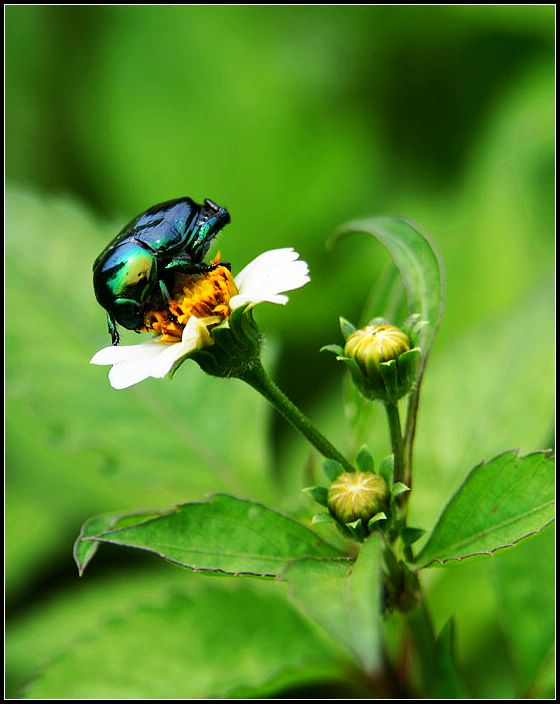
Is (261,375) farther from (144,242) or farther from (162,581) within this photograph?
(162,581)

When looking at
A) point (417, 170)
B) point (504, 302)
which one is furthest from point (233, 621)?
point (417, 170)

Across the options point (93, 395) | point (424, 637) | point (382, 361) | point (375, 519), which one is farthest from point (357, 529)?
point (93, 395)

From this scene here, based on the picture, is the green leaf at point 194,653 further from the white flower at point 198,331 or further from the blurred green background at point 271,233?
the white flower at point 198,331

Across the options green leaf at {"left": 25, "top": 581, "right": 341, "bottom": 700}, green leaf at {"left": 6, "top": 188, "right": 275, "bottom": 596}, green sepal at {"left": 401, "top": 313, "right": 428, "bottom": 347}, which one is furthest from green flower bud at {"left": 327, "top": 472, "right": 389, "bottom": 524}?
green leaf at {"left": 6, "top": 188, "right": 275, "bottom": 596}

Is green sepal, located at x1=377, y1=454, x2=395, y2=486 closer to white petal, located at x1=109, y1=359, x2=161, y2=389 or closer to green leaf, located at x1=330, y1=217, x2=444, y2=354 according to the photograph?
green leaf, located at x1=330, y1=217, x2=444, y2=354

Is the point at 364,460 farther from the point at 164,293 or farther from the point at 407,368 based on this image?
the point at 164,293
